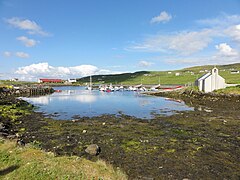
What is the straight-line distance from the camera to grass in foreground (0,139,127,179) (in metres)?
10.3

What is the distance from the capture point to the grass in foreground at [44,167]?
10344 mm

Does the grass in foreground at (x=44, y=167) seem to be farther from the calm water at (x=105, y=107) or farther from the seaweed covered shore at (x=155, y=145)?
the calm water at (x=105, y=107)

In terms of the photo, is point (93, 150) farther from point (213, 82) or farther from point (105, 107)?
point (213, 82)

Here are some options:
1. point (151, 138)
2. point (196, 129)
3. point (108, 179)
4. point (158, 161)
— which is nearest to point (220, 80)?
point (196, 129)

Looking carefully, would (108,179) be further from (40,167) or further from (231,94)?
(231,94)

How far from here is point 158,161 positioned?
15672 millimetres

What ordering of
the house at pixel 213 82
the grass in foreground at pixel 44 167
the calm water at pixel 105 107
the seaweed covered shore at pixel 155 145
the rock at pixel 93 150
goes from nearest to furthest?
the grass in foreground at pixel 44 167 < the seaweed covered shore at pixel 155 145 < the rock at pixel 93 150 < the calm water at pixel 105 107 < the house at pixel 213 82

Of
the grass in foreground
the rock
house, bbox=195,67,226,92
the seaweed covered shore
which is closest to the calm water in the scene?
the seaweed covered shore

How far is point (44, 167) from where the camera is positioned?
1118 cm

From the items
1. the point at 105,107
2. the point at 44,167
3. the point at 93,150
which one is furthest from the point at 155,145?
the point at 105,107

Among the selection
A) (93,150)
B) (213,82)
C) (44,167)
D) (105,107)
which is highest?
(213,82)

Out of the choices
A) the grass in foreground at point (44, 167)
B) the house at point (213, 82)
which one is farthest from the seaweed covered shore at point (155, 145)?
the house at point (213, 82)

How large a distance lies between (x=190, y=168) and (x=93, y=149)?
8.00 m

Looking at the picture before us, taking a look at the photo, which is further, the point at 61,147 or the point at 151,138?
the point at 151,138
